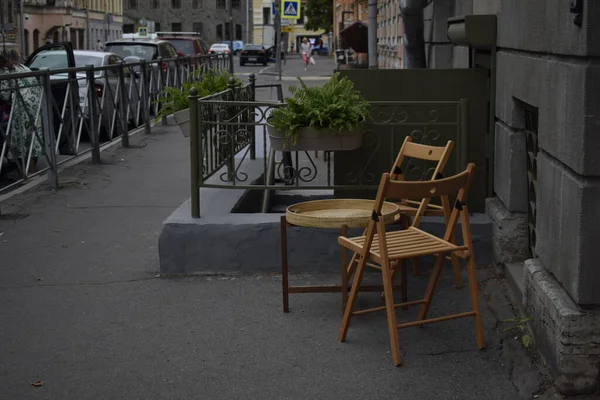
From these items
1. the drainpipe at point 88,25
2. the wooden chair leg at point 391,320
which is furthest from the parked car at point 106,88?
the drainpipe at point 88,25

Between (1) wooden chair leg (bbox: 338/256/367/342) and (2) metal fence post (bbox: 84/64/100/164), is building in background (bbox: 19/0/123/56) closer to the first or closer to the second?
(2) metal fence post (bbox: 84/64/100/164)

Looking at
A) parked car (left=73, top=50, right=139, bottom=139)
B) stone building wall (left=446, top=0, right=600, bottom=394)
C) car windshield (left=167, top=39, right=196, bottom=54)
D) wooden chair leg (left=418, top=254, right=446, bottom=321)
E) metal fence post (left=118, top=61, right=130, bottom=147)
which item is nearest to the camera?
stone building wall (left=446, top=0, right=600, bottom=394)

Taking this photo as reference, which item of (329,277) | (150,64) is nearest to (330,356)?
(329,277)

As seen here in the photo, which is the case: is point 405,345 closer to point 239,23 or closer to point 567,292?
point 567,292

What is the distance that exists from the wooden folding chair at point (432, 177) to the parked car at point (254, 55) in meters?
66.5

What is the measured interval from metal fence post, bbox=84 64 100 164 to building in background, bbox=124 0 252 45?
344 ft

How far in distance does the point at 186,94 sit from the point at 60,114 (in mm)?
4372

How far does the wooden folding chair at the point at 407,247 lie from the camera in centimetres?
517

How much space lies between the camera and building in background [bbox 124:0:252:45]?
118 meters

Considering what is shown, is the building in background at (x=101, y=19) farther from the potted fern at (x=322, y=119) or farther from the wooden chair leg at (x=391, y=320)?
the wooden chair leg at (x=391, y=320)

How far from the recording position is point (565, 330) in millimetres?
4609

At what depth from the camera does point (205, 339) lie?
5695 millimetres

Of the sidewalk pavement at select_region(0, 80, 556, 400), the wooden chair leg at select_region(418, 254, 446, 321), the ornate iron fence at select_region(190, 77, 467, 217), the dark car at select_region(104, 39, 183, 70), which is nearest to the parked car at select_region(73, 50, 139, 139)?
the sidewalk pavement at select_region(0, 80, 556, 400)

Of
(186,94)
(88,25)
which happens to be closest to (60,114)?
(186,94)
